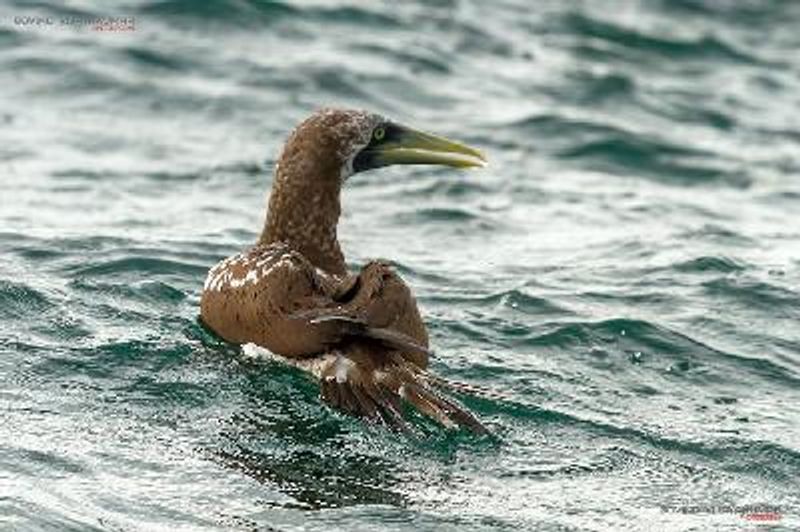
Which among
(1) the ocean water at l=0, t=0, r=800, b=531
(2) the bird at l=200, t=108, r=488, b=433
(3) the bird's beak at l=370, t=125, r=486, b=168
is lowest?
(1) the ocean water at l=0, t=0, r=800, b=531

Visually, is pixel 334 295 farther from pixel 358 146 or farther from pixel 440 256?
pixel 440 256

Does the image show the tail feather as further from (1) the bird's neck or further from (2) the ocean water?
(1) the bird's neck

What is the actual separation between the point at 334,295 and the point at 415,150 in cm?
159

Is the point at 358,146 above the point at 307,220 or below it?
above

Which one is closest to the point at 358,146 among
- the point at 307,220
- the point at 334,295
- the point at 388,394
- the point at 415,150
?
the point at 415,150

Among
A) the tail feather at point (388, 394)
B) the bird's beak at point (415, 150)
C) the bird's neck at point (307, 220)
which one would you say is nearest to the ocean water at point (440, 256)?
the tail feather at point (388, 394)

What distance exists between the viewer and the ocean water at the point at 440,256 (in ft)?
26.5

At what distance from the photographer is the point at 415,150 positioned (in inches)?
409

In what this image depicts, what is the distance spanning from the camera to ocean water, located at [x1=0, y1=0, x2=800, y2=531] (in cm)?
806

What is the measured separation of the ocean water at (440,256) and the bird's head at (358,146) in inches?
40.8

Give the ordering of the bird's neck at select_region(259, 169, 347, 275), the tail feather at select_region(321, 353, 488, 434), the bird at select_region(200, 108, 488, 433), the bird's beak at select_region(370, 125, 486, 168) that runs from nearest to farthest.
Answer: the tail feather at select_region(321, 353, 488, 434) < the bird at select_region(200, 108, 488, 433) < the bird's neck at select_region(259, 169, 347, 275) < the bird's beak at select_region(370, 125, 486, 168)

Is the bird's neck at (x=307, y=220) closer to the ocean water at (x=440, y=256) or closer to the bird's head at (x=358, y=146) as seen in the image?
the bird's head at (x=358, y=146)

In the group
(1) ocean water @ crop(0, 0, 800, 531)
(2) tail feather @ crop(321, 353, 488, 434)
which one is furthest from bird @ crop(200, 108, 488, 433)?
(1) ocean water @ crop(0, 0, 800, 531)

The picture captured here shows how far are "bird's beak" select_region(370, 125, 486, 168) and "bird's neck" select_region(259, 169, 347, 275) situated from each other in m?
0.38
